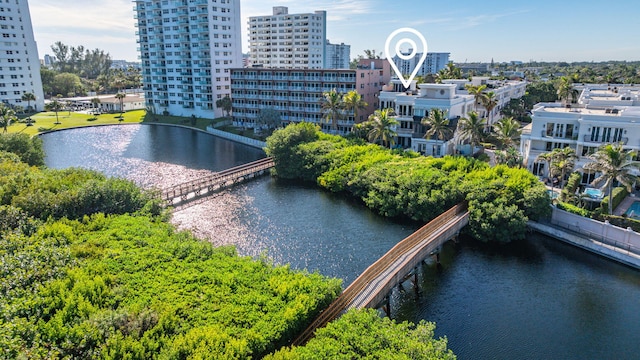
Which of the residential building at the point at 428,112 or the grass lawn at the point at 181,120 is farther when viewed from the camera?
the grass lawn at the point at 181,120

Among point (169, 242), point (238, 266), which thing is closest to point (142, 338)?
point (238, 266)

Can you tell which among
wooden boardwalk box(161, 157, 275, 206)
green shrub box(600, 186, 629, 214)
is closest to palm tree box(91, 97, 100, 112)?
wooden boardwalk box(161, 157, 275, 206)

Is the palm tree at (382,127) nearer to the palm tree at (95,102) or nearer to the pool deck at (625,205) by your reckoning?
the pool deck at (625,205)

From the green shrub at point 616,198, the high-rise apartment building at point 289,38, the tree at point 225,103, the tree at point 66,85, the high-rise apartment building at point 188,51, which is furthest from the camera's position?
the high-rise apartment building at point 289,38

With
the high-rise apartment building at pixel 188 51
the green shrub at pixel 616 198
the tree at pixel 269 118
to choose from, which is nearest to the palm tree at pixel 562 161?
the green shrub at pixel 616 198

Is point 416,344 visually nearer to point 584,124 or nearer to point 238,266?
point 238,266

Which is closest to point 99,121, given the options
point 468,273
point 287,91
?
point 287,91

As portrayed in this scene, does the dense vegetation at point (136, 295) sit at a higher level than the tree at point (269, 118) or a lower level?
lower
